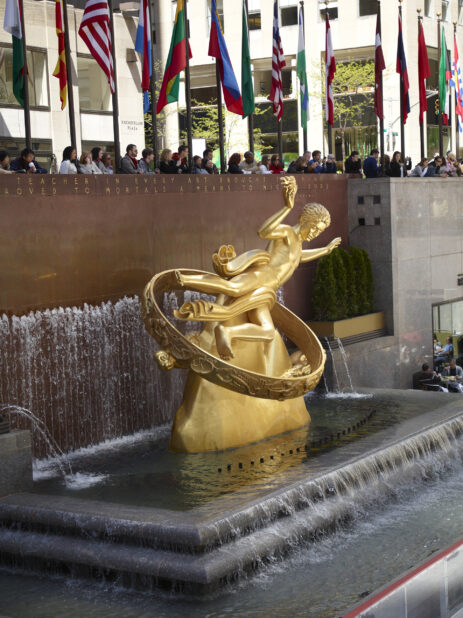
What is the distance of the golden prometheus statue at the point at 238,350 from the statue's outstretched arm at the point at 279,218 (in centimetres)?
1

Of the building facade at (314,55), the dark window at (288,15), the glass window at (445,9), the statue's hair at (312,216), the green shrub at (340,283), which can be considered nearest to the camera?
the statue's hair at (312,216)

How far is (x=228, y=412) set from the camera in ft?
41.2

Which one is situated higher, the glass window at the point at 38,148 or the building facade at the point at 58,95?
the building facade at the point at 58,95

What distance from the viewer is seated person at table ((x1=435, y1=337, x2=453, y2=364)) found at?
842 inches

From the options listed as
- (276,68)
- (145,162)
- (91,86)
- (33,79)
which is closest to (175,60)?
(145,162)

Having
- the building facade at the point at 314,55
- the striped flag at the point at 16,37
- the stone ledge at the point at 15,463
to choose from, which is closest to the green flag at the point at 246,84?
the striped flag at the point at 16,37

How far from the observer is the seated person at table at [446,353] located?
70.2 ft

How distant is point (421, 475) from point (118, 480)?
3.91 meters

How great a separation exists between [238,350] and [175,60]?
6091 millimetres

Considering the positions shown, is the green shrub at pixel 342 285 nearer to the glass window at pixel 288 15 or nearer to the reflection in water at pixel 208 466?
the reflection in water at pixel 208 466

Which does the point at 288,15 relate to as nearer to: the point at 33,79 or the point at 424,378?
the point at 33,79

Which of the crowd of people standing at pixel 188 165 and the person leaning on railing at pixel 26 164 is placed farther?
the crowd of people standing at pixel 188 165

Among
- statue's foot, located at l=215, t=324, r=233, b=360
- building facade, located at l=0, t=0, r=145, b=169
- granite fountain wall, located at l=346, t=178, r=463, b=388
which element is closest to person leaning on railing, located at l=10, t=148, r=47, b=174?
statue's foot, located at l=215, t=324, r=233, b=360

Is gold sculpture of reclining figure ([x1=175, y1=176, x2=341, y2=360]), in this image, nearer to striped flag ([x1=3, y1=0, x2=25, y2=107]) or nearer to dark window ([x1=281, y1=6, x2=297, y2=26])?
striped flag ([x1=3, y1=0, x2=25, y2=107])
